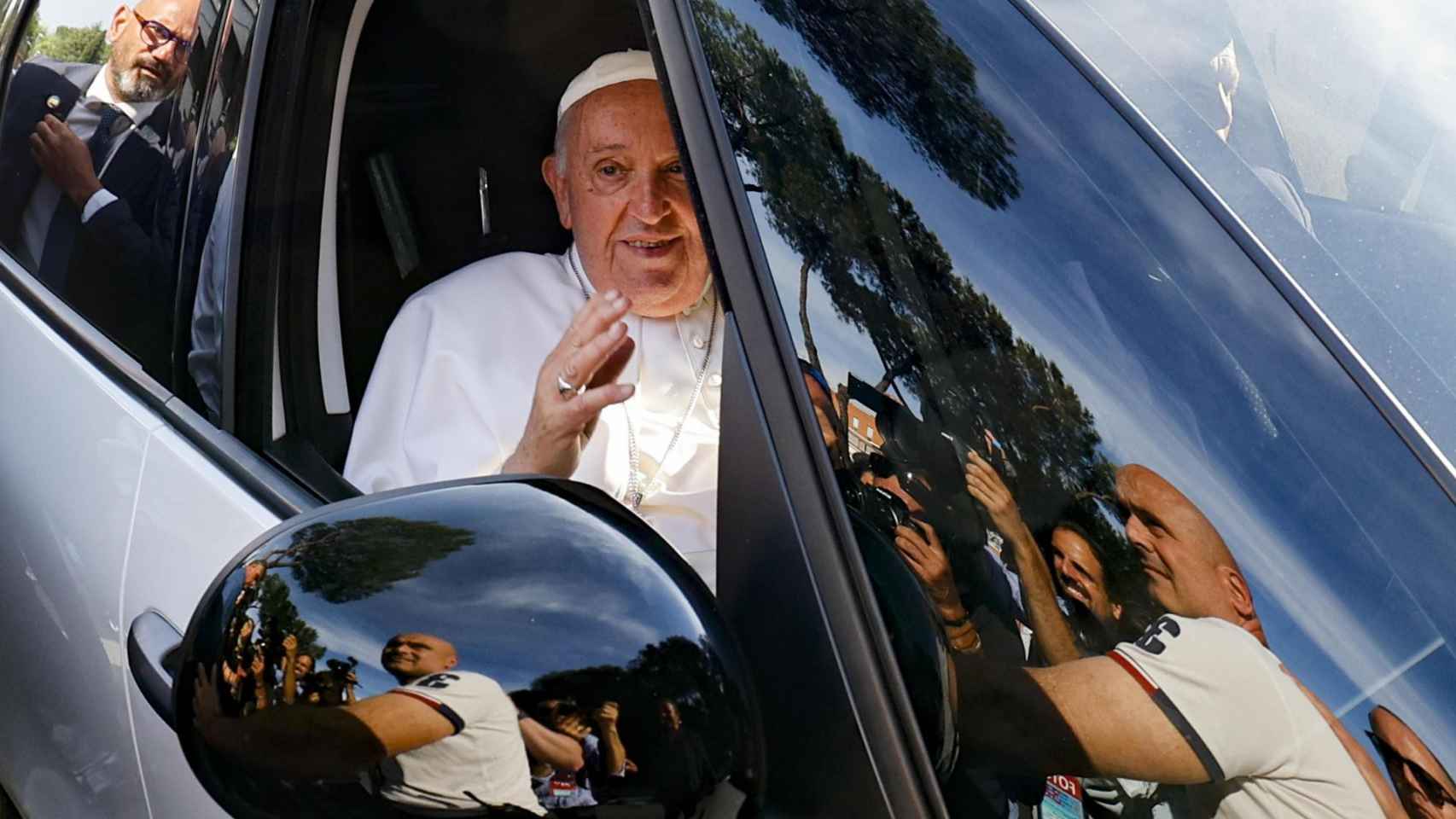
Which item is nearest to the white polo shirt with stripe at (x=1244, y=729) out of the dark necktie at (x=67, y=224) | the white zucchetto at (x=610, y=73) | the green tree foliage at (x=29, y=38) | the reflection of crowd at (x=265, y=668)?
the reflection of crowd at (x=265, y=668)

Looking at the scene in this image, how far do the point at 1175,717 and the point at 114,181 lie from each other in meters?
1.87

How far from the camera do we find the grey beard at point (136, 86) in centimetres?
226

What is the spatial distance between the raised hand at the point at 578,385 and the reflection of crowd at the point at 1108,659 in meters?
0.63

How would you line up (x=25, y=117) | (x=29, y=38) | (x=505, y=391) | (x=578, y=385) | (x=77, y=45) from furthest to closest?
(x=29, y=38) < (x=25, y=117) < (x=77, y=45) < (x=505, y=391) < (x=578, y=385)

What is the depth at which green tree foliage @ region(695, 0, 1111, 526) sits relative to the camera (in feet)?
3.55

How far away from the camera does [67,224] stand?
241 cm

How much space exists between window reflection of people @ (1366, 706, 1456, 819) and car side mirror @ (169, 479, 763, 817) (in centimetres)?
39

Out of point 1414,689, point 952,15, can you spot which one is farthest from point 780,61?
point 1414,689

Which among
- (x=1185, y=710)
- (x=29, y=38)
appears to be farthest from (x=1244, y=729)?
(x=29, y=38)

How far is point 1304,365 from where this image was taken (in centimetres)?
112

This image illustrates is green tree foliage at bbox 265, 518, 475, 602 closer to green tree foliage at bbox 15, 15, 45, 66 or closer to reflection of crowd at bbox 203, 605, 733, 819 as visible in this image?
reflection of crowd at bbox 203, 605, 733, 819

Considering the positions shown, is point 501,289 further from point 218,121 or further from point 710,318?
point 218,121

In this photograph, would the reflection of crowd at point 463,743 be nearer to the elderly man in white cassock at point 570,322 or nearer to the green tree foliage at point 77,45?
the elderly man in white cassock at point 570,322

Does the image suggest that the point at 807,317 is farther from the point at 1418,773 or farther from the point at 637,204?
the point at 637,204
